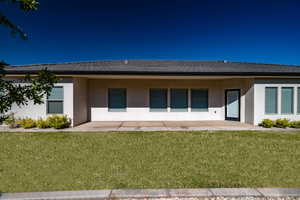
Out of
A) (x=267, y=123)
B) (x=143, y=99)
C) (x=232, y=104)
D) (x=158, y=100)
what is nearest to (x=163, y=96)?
(x=158, y=100)

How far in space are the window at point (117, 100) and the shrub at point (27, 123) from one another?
175 inches

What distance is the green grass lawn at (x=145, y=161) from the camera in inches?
137

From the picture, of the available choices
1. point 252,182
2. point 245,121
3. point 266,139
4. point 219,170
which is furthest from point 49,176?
point 245,121

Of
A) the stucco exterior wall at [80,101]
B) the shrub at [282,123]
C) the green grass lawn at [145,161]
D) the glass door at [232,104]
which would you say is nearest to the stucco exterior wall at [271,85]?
the shrub at [282,123]

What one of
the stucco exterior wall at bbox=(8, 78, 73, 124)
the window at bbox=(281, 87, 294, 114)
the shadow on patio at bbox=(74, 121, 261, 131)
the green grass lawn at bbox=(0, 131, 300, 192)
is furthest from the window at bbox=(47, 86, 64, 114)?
the window at bbox=(281, 87, 294, 114)

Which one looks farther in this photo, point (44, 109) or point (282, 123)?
point (282, 123)

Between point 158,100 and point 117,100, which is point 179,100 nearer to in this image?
point 158,100

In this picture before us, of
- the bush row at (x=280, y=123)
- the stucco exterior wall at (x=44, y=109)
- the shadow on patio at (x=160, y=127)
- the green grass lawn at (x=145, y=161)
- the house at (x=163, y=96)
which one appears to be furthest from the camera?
the house at (x=163, y=96)

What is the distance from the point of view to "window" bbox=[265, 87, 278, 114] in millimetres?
10078

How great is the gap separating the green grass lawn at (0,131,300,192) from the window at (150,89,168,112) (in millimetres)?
4915

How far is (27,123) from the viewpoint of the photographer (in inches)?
359

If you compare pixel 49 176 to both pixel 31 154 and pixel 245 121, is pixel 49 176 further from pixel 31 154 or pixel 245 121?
pixel 245 121

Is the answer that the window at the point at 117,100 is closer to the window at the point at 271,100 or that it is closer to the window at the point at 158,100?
the window at the point at 158,100

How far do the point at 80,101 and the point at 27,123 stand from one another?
9.22 feet
